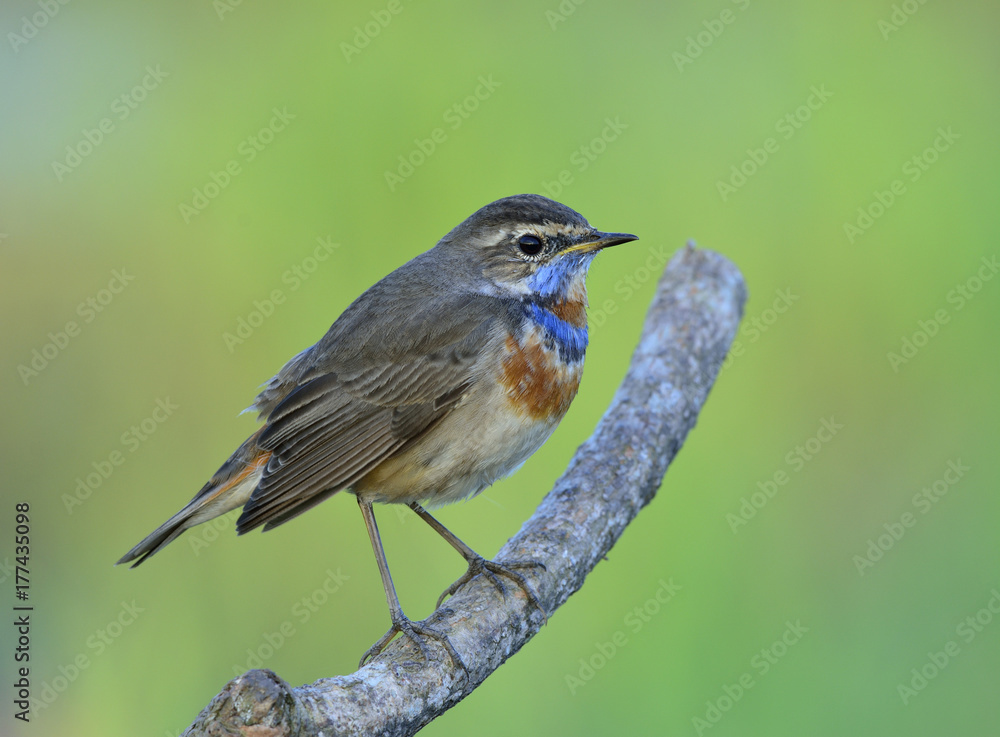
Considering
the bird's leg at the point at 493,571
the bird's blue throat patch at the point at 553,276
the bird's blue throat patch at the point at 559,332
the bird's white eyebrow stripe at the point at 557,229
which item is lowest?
the bird's leg at the point at 493,571

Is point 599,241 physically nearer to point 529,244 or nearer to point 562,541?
point 529,244

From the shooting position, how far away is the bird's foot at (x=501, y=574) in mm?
4250

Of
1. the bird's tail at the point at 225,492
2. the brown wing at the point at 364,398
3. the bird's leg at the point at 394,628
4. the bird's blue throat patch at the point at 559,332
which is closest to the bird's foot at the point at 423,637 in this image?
the bird's leg at the point at 394,628

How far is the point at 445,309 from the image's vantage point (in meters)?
4.70

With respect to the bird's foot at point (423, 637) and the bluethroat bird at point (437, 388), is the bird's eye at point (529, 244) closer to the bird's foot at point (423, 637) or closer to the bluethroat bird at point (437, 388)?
the bluethroat bird at point (437, 388)

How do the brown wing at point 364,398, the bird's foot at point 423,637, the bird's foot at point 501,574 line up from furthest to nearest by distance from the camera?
the brown wing at point 364,398 < the bird's foot at point 501,574 < the bird's foot at point 423,637

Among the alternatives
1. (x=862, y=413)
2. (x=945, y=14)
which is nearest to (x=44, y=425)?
(x=862, y=413)

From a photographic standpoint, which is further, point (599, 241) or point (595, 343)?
point (595, 343)

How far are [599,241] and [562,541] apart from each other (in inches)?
55.8

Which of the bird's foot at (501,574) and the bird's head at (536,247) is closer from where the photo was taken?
the bird's foot at (501,574)

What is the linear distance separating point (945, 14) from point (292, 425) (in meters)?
6.11

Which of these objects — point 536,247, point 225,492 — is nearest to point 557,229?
point 536,247

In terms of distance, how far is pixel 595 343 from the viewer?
7152 millimetres

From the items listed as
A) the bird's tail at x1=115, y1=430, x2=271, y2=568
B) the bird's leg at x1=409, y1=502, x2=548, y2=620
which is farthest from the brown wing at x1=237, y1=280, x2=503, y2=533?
the bird's leg at x1=409, y1=502, x2=548, y2=620
